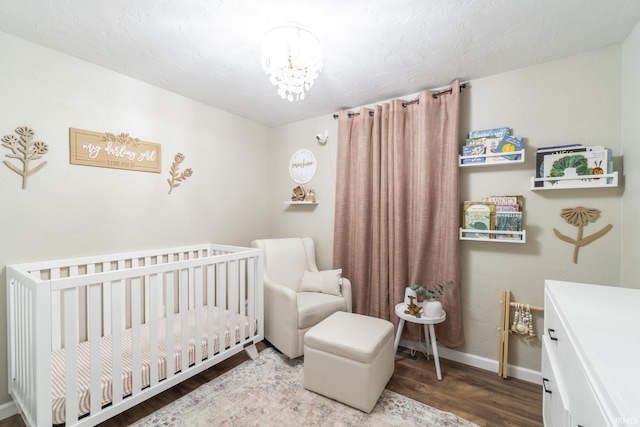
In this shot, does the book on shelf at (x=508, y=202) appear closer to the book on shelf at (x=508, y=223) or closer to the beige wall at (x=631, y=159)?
the book on shelf at (x=508, y=223)

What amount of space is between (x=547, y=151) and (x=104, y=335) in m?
3.35

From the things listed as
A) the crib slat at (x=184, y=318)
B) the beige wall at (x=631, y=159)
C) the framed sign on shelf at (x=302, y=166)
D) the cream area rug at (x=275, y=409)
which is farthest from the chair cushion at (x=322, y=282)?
the beige wall at (x=631, y=159)

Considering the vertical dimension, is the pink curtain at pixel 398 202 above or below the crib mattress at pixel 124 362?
above

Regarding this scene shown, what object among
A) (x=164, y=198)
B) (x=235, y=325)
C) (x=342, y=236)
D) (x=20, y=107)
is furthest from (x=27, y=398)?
(x=342, y=236)

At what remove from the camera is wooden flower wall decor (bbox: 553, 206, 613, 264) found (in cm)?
175

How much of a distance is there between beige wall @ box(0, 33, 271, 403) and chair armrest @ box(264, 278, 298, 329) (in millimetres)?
854

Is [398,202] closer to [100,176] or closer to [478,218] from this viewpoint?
[478,218]

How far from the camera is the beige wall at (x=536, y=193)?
173 centimetres

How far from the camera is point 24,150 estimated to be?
1.65 meters

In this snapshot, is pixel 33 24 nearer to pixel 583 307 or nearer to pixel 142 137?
pixel 142 137

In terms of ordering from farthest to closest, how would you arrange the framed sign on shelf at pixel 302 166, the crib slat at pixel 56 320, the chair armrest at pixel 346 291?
the framed sign on shelf at pixel 302 166 → the chair armrest at pixel 346 291 → the crib slat at pixel 56 320

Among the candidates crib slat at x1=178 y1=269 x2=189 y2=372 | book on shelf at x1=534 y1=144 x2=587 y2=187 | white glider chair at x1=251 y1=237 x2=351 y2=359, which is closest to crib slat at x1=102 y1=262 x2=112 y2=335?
crib slat at x1=178 y1=269 x2=189 y2=372

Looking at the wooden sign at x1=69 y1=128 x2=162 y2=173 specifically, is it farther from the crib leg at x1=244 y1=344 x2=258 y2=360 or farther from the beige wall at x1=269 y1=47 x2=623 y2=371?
the beige wall at x1=269 y1=47 x2=623 y2=371

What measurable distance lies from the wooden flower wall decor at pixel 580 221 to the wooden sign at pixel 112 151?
3.12m
